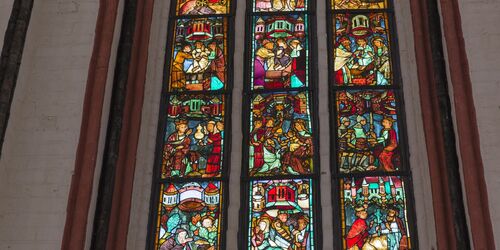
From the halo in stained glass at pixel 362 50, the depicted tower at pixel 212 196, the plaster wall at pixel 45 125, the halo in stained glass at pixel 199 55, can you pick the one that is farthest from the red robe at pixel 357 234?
the plaster wall at pixel 45 125

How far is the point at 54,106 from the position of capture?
22.3 ft

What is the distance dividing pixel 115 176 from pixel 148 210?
34cm

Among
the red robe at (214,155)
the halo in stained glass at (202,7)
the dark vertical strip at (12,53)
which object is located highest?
the halo in stained glass at (202,7)

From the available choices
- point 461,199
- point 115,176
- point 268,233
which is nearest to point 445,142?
point 461,199

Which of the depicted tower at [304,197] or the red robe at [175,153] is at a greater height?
the red robe at [175,153]

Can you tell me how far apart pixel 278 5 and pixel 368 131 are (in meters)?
1.47

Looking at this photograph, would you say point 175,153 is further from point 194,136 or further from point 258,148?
point 258,148

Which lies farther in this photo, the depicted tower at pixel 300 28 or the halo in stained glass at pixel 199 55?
the depicted tower at pixel 300 28

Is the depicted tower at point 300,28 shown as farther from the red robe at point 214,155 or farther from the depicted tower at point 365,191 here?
the depicted tower at point 365,191

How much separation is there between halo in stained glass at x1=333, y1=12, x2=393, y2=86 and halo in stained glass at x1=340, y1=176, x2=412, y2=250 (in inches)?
35.2

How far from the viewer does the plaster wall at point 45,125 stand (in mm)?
6266

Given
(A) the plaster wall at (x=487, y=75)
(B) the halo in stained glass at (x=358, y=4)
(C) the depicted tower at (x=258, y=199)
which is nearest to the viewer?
(A) the plaster wall at (x=487, y=75)

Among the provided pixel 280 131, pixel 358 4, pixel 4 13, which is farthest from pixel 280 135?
pixel 4 13

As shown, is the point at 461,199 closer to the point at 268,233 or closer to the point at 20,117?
the point at 268,233
